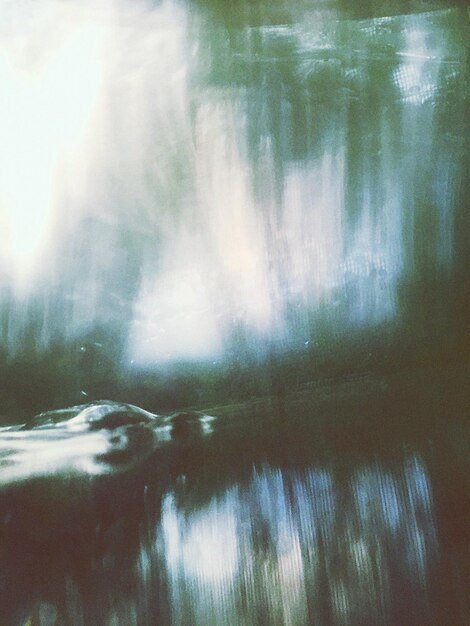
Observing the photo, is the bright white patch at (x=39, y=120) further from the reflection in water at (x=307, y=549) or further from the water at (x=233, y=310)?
the reflection in water at (x=307, y=549)

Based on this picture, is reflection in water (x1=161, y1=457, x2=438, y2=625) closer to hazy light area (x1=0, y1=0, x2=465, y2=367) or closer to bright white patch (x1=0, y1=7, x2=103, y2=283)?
hazy light area (x1=0, y1=0, x2=465, y2=367)

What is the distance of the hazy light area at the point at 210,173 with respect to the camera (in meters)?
0.79

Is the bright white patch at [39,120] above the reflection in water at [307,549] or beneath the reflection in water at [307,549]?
above

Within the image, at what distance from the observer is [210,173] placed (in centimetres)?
82

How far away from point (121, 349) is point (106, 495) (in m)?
0.21

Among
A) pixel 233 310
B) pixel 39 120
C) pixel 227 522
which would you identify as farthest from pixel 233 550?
pixel 39 120

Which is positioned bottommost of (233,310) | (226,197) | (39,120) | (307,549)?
(307,549)

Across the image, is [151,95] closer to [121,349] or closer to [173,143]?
[173,143]

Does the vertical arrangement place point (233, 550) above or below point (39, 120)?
below

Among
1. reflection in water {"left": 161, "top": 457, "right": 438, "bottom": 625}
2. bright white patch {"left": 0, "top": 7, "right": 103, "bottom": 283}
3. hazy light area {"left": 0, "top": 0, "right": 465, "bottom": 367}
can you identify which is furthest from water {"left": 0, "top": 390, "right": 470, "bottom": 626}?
bright white patch {"left": 0, "top": 7, "right": 103, "bottom": 283}

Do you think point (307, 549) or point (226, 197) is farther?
point (226, 197)

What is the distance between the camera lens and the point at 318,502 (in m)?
0.73

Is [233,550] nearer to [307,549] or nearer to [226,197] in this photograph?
[307,549]

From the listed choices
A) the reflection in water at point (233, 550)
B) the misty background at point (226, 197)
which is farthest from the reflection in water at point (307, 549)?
the misty background at point (226, 197)
